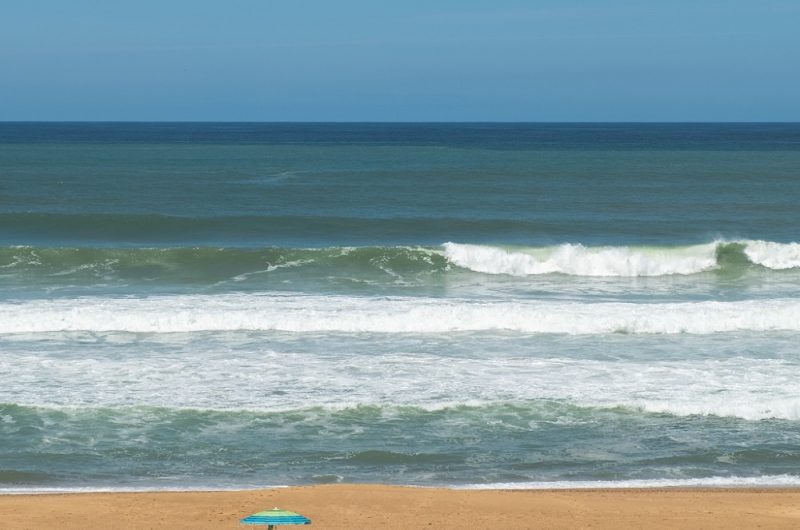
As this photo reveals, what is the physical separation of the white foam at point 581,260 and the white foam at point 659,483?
1486 centimetres

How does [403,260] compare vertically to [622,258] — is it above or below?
below

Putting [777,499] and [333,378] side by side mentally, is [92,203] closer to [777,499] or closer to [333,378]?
[333,378]

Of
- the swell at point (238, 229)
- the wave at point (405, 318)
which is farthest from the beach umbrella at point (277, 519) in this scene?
the swell at point (238, 229)

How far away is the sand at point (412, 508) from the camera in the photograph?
10016 millimetres

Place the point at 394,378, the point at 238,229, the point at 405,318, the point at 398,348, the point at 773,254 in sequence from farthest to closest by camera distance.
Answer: the point at 238,229 → the point at 773,254 → the point at 405,318 → the point at 398,348 → the point at 394,378

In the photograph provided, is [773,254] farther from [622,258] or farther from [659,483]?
[659,483]

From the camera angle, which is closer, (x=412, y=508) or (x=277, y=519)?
(x=277, y=519)

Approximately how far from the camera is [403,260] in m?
27.2

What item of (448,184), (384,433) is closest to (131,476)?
(384,433)

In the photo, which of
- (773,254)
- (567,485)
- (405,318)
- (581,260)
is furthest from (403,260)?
(567,485)

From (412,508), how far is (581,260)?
17.4 meters

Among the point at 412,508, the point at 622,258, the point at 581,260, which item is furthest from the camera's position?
the point at 622,258

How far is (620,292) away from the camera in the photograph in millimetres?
23562

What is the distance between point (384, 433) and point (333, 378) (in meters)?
2.58
